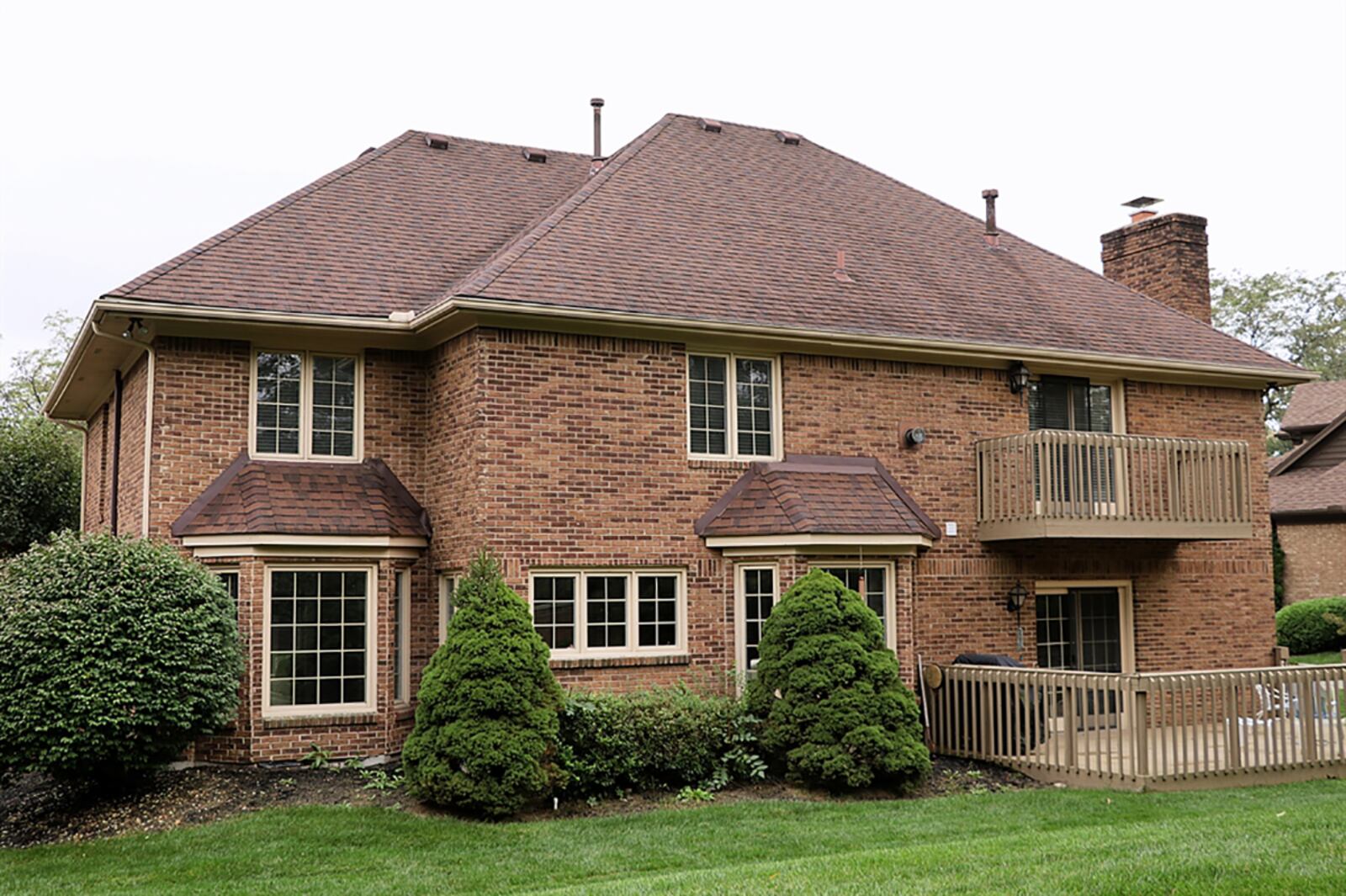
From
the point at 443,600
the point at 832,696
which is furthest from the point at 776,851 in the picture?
the point at 443,600

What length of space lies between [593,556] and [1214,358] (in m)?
9.46

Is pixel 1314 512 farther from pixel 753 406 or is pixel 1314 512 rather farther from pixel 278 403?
pixel 278 403

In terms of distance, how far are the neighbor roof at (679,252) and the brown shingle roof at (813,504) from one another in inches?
65.9

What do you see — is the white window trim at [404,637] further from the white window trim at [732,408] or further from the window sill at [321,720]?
the white window trim at [732,408]

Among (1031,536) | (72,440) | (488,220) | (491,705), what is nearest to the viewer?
(491,705)

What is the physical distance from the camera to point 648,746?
516 inches

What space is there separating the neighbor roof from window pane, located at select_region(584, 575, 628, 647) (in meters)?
3.02

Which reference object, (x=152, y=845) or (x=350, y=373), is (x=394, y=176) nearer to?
(x=350, y=373)

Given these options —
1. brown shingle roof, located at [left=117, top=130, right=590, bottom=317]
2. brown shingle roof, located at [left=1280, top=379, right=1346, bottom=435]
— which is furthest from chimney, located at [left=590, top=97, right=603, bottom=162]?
brown shingle roof, located at [left=1280, top=379, right=1346, bottom=435]

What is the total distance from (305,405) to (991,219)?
34.8 ft

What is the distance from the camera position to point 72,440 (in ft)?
99.3

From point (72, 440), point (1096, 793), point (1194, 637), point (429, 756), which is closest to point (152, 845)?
point (429, 756)

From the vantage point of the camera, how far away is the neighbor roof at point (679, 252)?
15406 millimetres

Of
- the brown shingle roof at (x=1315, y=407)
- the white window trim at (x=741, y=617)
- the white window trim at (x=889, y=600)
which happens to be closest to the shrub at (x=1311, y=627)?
the brown shingle roof at (x=1315, y=407)
